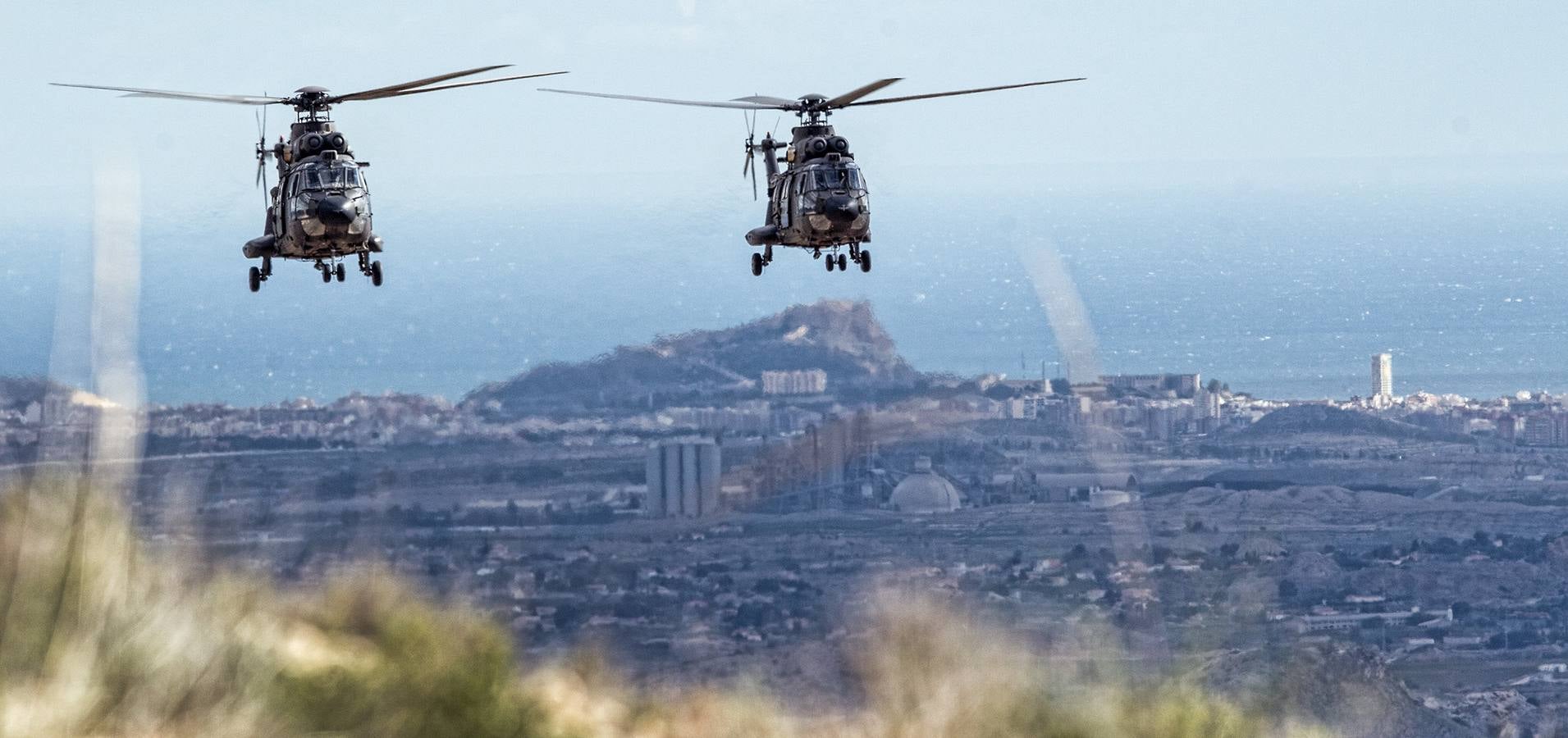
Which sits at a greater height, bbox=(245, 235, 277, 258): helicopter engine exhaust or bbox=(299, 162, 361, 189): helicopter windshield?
bbox=(299, 162, 361, 189): helicopter windshield

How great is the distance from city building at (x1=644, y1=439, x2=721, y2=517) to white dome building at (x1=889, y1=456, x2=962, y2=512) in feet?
28.7

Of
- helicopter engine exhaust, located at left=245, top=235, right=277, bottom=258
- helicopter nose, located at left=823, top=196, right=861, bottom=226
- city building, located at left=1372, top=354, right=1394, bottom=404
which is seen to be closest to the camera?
helicopter engine exhaust, located at left=245, top=235, right=277, bottom=258

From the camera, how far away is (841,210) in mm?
34844

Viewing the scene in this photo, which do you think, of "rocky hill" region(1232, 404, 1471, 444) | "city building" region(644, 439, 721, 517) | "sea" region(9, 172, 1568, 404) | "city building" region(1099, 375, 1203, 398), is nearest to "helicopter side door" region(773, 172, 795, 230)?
"sea" region(9, 172, 1568, 404)

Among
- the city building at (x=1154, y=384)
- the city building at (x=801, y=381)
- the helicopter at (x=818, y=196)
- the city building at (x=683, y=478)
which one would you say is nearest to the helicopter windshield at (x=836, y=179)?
the helicopter at (x=818, y=196)

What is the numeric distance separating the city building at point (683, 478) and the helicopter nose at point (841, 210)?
7025 cm

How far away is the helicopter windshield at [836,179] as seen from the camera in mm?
35125

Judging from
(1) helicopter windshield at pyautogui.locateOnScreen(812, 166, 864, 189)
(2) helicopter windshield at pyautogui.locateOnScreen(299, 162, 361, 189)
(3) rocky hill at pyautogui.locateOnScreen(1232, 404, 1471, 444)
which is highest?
(1) helicopter windshield at pyautogui.locateOnScreen(812, 166, 864, 189)

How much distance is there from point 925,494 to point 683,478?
38.0 feet

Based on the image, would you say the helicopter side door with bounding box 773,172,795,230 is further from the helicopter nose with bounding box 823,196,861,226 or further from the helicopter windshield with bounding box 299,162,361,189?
the helicopter windshield with bounding box 299,162,361,189

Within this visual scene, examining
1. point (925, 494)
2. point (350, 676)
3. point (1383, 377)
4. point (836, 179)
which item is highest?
point (1383, 377)

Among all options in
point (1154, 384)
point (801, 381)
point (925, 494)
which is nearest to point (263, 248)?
point (925, 494)

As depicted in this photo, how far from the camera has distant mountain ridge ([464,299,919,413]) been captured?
376 ft

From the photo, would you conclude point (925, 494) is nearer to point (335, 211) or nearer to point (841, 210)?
point (841, 210)
